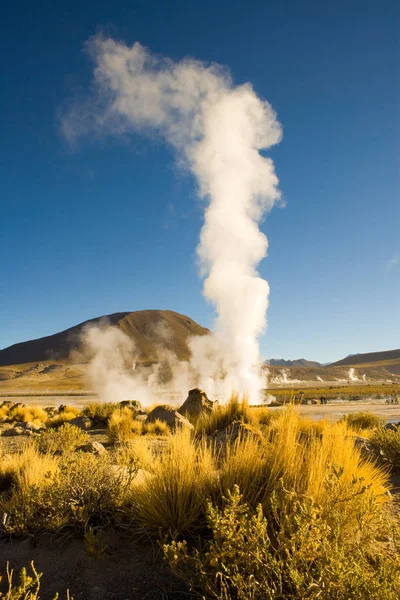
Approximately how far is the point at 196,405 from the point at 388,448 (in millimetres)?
8134

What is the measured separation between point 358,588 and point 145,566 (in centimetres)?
215

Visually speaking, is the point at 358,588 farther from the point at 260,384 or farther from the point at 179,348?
the point at 179,348

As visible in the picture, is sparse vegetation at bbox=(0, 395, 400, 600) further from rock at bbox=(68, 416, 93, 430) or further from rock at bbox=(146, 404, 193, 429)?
rock at bbox=(68, 416, 93, 430)

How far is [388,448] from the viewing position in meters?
7.72

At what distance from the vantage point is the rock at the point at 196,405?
14305 millimetres

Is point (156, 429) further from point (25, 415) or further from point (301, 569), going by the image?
point (301, 569)

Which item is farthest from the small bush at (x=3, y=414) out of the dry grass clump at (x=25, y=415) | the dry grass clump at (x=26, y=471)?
the dry grass clump at (x=26, y=471)

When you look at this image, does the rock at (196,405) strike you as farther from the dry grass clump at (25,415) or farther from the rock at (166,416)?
the dry grass clump at (25,415)

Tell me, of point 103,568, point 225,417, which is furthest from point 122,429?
point 103,568

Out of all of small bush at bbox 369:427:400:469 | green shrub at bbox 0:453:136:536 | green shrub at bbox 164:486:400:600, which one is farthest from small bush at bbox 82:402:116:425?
green shrub at bbox 164:486:400:600

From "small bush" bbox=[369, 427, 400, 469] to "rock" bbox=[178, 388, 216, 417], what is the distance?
22.6 ft

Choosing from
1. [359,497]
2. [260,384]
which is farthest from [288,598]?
[260,384]

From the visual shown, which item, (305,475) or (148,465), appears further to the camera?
(148,465)

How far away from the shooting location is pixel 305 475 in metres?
3.96
